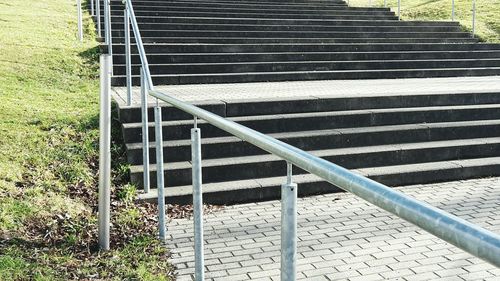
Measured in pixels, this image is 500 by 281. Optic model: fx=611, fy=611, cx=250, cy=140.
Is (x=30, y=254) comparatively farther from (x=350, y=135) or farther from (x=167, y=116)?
(x=350, y=135)

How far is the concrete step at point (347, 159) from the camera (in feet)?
19.6

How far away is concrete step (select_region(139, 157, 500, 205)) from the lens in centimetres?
571

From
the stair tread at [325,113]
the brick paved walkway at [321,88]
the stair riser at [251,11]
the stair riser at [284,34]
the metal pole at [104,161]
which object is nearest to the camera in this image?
the metal pole at [104,161]

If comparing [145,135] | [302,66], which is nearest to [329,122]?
[145,135]

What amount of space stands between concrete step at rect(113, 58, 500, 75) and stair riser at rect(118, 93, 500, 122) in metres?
3.15

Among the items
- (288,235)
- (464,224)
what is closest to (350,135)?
(288,235)

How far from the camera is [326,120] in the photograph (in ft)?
23.1

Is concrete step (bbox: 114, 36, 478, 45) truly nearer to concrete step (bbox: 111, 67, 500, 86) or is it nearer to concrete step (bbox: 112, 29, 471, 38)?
concrete step (bbox: 112, 29, 471, 38)

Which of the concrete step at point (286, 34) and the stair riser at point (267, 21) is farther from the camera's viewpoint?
the stair riser at point (267, 21)

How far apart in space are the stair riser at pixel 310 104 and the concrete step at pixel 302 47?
3.85 meters

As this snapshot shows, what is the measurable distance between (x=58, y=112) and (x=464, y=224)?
22.0ft

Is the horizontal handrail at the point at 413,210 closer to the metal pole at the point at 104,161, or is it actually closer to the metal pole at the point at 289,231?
the metal pole at the point at 289,231

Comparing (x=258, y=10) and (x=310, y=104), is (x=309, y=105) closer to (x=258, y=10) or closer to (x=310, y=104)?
(x=310, y=104)

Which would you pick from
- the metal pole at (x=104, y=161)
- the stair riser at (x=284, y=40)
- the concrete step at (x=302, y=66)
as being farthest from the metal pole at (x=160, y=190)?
the stair riser at (x=284, y=40)
